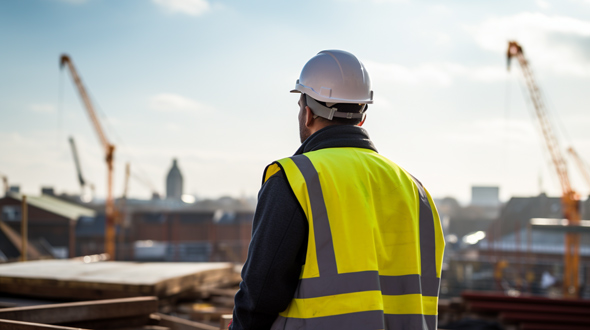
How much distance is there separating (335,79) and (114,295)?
456 cm

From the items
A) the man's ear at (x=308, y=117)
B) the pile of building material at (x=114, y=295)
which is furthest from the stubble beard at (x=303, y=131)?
the pile of building material at (x=114, y=295)

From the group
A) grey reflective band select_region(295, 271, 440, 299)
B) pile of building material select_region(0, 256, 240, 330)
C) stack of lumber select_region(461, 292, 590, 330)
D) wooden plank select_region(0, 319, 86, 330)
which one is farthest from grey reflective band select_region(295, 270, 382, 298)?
stack of lumber select_region(461, 292, 590, 330)

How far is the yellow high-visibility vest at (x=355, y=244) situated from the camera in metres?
1.74

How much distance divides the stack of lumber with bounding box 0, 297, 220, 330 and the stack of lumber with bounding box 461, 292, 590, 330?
624 cm

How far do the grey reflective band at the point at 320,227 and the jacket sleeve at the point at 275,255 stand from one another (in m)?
0.05

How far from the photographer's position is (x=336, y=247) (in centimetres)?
176

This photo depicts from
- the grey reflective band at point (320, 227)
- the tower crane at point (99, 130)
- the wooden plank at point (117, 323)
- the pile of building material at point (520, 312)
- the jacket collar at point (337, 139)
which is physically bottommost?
the pile of building material at point (520, 312)

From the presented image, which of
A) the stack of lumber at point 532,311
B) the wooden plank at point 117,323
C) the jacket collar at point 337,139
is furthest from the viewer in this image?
the stack of lumber at point 532,311

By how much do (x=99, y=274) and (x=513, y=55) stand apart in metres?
50.4

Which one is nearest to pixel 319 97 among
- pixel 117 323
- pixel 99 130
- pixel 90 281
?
pixel 117 323

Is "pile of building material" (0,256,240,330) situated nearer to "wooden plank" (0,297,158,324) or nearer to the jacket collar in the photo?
"wooden plank" (0,297,158,324)

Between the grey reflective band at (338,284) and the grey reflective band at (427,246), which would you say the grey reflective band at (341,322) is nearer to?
the grey reflective band at (338,284)

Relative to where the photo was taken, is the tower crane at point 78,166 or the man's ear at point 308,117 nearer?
the man's ear at point 308,117

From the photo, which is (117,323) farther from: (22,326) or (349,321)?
(349,321)
